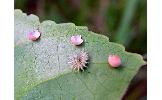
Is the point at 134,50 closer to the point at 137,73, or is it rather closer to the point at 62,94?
the point at 137,73

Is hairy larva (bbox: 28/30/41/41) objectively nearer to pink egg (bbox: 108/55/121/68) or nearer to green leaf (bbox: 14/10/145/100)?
green leaf (bbox: 14/10/145/100)

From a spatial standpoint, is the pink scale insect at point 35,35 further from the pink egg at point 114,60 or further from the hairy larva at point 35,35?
the pink egg at point 114,60

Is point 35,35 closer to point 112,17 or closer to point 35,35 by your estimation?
point 35,35

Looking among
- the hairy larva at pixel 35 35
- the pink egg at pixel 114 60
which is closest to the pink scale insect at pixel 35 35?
the hairy larva at pixel 35 35

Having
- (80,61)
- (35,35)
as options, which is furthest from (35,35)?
(80,61)

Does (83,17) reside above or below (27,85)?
above

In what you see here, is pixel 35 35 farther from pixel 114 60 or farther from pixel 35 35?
pixel 114 60
